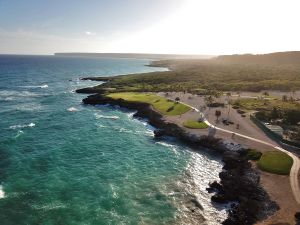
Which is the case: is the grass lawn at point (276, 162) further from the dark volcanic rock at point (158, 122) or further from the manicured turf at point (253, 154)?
the dark volcanic rock at point (158, 122)

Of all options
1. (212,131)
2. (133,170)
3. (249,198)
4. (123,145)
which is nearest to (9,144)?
(123,145)

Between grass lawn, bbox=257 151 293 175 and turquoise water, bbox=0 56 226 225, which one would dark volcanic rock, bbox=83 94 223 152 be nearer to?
turquoise water, bbox=0 56 226 225

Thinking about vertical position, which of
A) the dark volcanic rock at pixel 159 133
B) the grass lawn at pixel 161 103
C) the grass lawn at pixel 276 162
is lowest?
the dark volcanic rock at pixel 159 133

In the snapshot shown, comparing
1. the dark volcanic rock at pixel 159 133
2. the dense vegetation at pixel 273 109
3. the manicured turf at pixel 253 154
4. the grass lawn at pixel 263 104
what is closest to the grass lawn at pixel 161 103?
the dark volcanic rock at pixel 159 133

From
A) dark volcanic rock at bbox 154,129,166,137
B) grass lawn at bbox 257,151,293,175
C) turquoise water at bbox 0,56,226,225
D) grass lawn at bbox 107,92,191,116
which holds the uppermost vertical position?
grass lawn at bbox 107,92,191,116

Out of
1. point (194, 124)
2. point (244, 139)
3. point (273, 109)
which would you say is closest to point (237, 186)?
point (244, 139)

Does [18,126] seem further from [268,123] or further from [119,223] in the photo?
[268,123]

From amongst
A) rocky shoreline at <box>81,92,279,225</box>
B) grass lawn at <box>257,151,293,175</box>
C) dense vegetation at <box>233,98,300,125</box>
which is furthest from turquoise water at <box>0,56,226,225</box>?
dense vegetation at <box>233,98,300,125</box>
